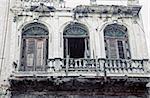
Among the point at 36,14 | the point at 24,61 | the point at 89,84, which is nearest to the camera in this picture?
the point at 89,84

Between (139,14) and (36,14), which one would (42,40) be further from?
(139,14)

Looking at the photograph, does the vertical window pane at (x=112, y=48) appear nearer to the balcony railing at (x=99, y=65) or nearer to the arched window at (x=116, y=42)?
the arched window at (x=116, y=42)

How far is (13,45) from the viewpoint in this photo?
1400 centimetres

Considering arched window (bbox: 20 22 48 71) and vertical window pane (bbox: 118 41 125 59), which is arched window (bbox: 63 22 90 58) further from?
vertical window pane (bbox: 118 41 125 59)

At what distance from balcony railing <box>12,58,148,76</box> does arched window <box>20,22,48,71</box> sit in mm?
550

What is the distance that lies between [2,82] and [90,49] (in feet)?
12.3

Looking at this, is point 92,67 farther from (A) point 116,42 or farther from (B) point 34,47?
(B) point 34,47

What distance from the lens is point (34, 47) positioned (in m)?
14.2

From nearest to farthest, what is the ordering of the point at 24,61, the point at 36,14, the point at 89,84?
the point at 89,84 < the point at 24,61 < the point at 36,14

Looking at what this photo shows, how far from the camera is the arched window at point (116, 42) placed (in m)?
14.2

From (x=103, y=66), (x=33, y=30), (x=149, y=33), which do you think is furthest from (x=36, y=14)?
(x=149, y=33)

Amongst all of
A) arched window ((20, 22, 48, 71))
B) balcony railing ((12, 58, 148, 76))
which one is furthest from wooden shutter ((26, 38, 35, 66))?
balcony railing ((12, 58, 148, 76))

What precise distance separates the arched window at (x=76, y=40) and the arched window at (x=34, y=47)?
88cm

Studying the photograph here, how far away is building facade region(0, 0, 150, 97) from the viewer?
43.0 ft
